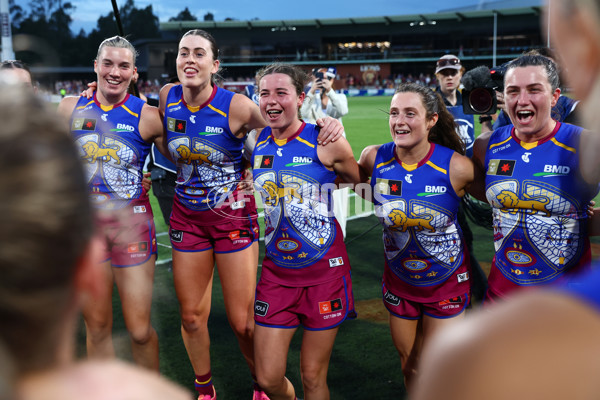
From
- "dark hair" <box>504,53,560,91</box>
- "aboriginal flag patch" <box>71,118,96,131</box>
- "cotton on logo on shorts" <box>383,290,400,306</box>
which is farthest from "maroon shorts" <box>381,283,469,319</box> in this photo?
"aboriginal flag patch" <box>71,118,96,131</box>

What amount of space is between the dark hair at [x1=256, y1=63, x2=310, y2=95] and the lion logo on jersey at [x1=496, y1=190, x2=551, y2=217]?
56.0 inches

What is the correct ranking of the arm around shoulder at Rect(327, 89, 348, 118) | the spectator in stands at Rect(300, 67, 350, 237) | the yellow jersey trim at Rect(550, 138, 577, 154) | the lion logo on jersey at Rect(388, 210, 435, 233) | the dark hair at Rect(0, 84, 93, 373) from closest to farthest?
the dark hair at Rect(0, 84, 93, 373) → the yellow jersey trim at Rect(550, 138, 577, 154) → the lion logo on jersey at Rect(388, 210, 435, 233) → the spectator in stands at Rect(300, 67, 350, 237) → the arm around shoulder at Rect(327, 89, 348, 118)

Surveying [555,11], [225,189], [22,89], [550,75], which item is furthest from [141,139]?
[555,11]

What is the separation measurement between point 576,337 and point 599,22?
0.37m

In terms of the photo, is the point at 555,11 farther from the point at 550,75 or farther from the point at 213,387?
the point at 213,387

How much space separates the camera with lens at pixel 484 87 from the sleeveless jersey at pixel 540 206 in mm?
731

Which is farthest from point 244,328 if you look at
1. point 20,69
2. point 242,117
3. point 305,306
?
point 20,69

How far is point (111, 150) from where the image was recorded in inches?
149

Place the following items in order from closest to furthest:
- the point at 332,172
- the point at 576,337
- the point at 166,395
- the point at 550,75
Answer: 1. the point at 576,337
2. the point at 166,395
3. the point at 550,75
4. the point at 332,172

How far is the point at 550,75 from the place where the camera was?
3166 mm

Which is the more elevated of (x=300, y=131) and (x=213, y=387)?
(x=300, y=131)

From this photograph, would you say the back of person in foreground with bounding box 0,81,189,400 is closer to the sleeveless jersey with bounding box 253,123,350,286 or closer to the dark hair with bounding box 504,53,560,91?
the sleeveless jersey with bounding box 253,123,350,286

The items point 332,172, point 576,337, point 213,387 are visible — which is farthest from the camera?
point 213,387

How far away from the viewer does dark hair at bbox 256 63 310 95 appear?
11.8ft
